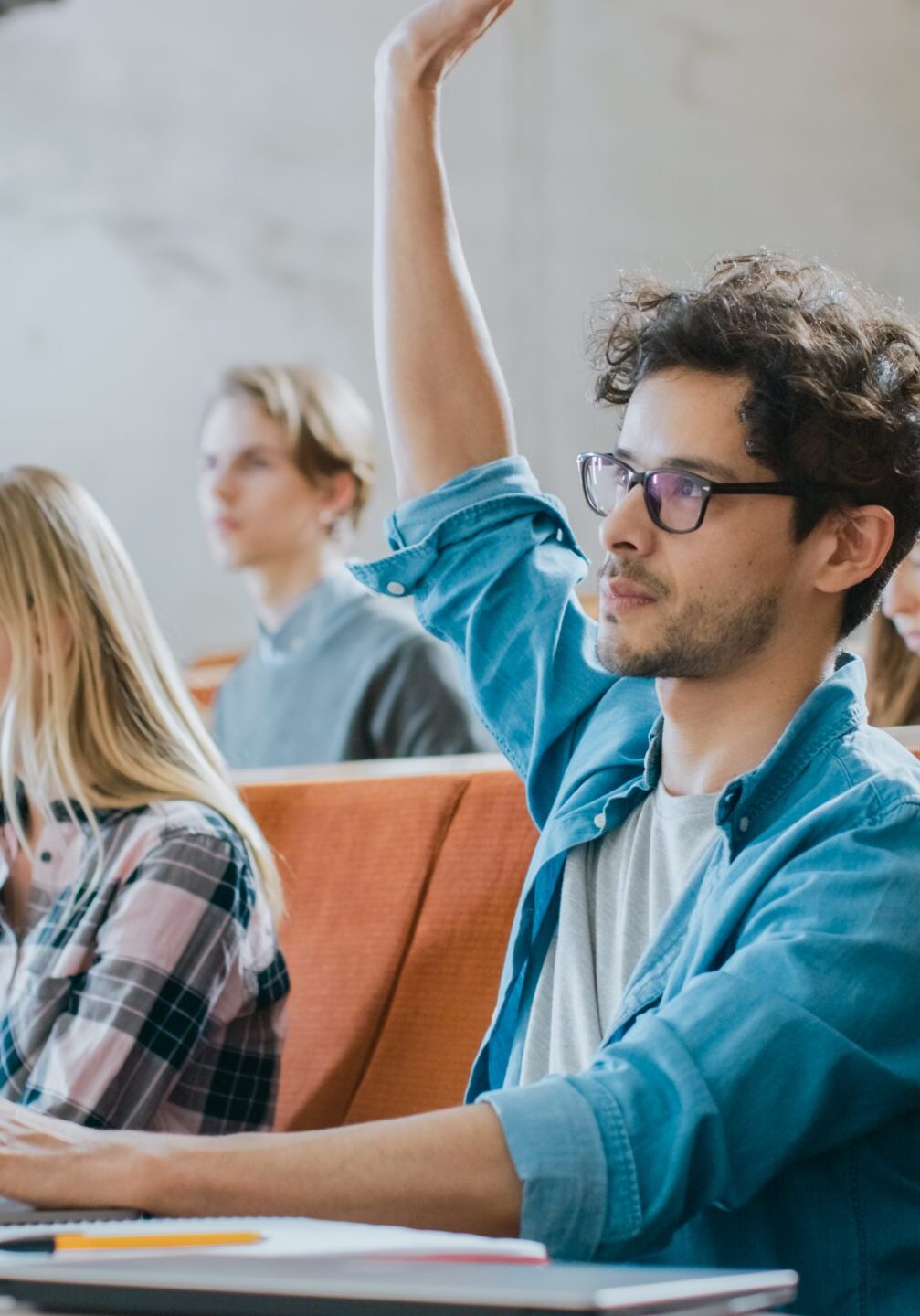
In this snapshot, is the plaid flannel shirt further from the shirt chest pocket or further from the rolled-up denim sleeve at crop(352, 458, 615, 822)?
the rolled-up denim sleeve at crop(352, 458, 615, 822)

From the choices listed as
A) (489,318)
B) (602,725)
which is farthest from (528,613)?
(489,318)

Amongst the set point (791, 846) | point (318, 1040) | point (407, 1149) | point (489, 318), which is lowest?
point (318, 1040)

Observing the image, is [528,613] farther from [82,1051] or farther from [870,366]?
[82,1051]

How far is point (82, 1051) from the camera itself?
1459 mm

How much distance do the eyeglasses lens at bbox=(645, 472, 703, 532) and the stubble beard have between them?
0.06m

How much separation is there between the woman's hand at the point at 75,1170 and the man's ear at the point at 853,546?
1.98 ft

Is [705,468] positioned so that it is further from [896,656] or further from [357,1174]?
[896,656]

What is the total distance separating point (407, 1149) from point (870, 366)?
2.12ft

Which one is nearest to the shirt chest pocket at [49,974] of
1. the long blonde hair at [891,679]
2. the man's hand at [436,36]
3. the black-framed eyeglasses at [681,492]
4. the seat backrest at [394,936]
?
the seat backrest at [394,936]

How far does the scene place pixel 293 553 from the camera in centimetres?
277

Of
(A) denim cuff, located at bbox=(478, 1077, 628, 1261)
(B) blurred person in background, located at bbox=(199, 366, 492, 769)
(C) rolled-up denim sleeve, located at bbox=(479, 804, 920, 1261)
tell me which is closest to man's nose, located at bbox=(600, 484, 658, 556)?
(C) rolled-up denim sleeve, located at bbox=(479, 804, 920, 1261)

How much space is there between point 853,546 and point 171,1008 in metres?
0.70

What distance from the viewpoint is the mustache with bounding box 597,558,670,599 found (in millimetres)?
1155

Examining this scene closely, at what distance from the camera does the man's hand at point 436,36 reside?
1.36 m
